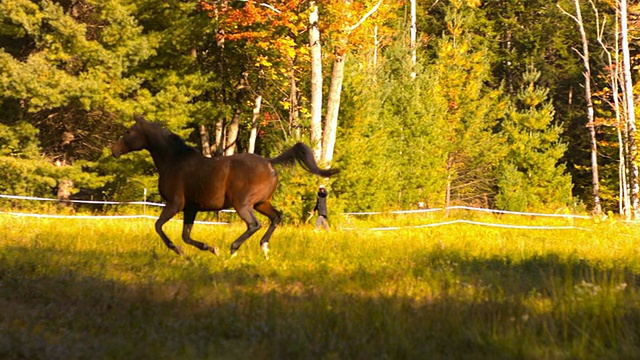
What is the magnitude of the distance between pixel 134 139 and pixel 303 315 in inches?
269

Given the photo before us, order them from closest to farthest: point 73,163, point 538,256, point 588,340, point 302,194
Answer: point 588,340 → point 538,256 → point 302,194 → point 73,163

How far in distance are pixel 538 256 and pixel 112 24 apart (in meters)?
21.4

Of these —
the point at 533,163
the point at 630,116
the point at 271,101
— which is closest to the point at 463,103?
the point at 533,163

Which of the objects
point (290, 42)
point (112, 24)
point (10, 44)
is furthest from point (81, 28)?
point (290, 42)

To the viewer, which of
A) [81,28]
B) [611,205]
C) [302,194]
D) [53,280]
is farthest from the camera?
[611,205]

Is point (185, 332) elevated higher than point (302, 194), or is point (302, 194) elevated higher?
point (302, 194)

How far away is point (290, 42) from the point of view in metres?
25.0

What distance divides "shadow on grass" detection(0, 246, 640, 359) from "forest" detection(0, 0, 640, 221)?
38.2ft

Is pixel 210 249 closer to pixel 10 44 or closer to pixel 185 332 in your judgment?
pixel 185 332

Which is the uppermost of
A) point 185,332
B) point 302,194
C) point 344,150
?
point 344,150

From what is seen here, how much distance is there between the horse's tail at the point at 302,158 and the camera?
1324 centimetres

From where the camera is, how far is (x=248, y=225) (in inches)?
507

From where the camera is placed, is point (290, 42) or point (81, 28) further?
point (81, 28)

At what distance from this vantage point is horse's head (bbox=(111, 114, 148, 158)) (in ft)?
44.5
